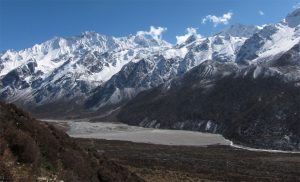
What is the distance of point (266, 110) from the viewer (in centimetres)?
19988

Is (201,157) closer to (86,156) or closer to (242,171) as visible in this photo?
(242,171)

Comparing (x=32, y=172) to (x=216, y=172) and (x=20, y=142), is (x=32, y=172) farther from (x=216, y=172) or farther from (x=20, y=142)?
(x=216, y=172)

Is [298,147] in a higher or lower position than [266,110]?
lower

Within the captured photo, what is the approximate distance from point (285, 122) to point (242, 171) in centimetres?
9560

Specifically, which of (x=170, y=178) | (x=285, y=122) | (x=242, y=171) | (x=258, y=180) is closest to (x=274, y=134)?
(x=285, y=122)

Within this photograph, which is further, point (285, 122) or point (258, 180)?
point (285, 122)

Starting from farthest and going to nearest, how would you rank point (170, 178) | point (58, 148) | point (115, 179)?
point (170, 178) → point (115, 179) → point (58, 148)

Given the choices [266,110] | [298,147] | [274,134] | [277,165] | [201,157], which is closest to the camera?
[277,165]

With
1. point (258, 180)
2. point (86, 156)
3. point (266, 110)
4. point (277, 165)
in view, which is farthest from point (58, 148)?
point (266, 110)

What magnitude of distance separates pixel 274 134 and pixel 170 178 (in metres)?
114

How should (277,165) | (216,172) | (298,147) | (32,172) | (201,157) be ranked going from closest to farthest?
(32,172), (216,172), (277,165), (201,157), (298,147)

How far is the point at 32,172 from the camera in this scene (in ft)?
104

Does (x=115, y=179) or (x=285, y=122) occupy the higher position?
(x=285, y=122)

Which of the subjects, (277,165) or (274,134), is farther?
(274,134)
